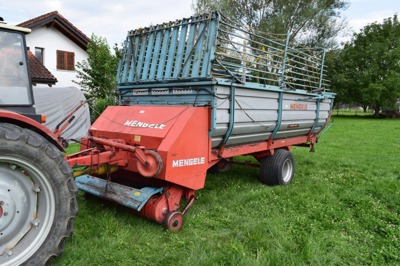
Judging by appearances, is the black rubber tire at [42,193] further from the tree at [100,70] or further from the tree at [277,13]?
the tree at [277,13]

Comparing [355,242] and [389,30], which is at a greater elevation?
[389,30]

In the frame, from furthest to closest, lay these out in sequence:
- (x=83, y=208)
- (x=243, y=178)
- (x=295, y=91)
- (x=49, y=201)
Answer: (x=243, y=178), (x=295, y=91), (x=83, y=208), (x=49, y=201)

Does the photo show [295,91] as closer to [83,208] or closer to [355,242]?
[355,242]

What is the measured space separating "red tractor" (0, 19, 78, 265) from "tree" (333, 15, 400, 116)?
29759 millimetres

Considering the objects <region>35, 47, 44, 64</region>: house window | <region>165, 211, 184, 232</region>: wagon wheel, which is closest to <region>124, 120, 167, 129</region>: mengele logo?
<region>165, 211, 184, 232</region>: wagon wheel

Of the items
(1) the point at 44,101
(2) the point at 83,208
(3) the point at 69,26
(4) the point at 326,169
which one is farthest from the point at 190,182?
(3) the point at 69,26

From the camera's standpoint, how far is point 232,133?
15.3 feet

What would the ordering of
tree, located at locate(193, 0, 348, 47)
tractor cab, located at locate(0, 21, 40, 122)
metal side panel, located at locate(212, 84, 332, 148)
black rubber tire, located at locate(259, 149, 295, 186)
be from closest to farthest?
tractor cab, located at locate(0, 21, 40, 122), metal side panel, located at locate(212, 84, 332, 148), black rubber tire, located at locate(259, 149, 295, 186), tree, located at locate(193, 0, 348, 47)

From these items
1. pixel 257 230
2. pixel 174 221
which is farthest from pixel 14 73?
pixel 257 230

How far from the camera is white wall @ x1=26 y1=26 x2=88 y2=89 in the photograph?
17172mm

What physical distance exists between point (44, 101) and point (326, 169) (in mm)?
8584

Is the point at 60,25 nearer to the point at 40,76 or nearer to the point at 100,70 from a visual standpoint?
the point at 40,76

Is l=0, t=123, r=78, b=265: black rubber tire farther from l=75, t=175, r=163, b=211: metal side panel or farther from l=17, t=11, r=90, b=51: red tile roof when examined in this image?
l=17, t=11, r=90, b=51: red tile roof

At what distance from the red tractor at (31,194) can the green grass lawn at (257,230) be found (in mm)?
445
